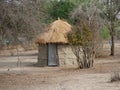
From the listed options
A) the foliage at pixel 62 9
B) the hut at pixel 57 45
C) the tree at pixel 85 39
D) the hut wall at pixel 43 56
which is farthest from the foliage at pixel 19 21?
the foliage at pixel 62 9

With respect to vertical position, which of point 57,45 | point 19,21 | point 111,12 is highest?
point 111,12

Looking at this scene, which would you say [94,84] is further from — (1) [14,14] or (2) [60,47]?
(2) [60,47]

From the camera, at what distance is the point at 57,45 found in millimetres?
31219

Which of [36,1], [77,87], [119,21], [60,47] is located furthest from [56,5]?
[77,87]

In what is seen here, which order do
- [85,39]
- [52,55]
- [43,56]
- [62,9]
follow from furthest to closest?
1. [62,9]
2. [43,56]
3. [52,55]
4. [85,39]

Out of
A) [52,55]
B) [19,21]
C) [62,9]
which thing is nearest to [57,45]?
[52,55]

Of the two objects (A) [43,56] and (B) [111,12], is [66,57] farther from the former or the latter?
(B) [111,12]

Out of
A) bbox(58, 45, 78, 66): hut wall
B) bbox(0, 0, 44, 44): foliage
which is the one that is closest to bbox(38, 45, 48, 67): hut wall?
bbox(58, 45, 78, 66): hut wall

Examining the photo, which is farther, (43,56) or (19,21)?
(43,56)

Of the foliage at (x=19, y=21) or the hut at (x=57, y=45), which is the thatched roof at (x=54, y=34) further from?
the foliage at (x=19, y=21)

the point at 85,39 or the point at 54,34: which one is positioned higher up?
the point at 54,34

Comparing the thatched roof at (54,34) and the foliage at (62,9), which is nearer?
the thatched roof at (54,34)

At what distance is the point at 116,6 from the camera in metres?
38.1

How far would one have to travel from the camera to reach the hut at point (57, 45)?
30.6m
